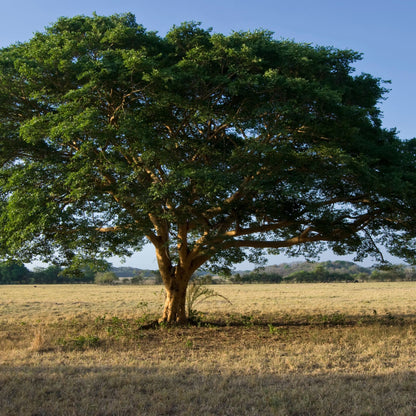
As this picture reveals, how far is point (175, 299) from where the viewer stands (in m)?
16.2

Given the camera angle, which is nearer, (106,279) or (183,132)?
(183,132)

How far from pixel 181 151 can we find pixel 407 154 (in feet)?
22.7

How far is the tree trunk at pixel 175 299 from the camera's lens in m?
16.1

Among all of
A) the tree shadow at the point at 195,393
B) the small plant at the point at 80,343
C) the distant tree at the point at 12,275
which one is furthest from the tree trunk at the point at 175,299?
the distant tree at the point at 12,275

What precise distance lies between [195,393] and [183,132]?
8.51m

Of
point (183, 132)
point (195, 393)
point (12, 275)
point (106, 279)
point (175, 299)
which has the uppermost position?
point (183, 132)

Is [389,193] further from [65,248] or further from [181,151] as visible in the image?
[65,248]

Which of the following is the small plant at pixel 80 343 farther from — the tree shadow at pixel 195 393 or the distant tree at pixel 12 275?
the distant tree at pixel 12 275

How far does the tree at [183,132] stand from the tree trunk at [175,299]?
204 cm

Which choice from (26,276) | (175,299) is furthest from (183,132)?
(26,276)

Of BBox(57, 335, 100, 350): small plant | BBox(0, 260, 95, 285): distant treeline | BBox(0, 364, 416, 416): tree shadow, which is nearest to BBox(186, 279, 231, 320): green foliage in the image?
BBox(57, 335, 100, 350): small plant

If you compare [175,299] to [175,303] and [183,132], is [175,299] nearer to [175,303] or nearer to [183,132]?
[175,303]

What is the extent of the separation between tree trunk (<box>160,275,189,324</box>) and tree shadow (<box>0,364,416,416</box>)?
7740mm

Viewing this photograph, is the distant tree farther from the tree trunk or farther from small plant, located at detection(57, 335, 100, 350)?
small plant, located at detection(57, 335, 100, 350)
